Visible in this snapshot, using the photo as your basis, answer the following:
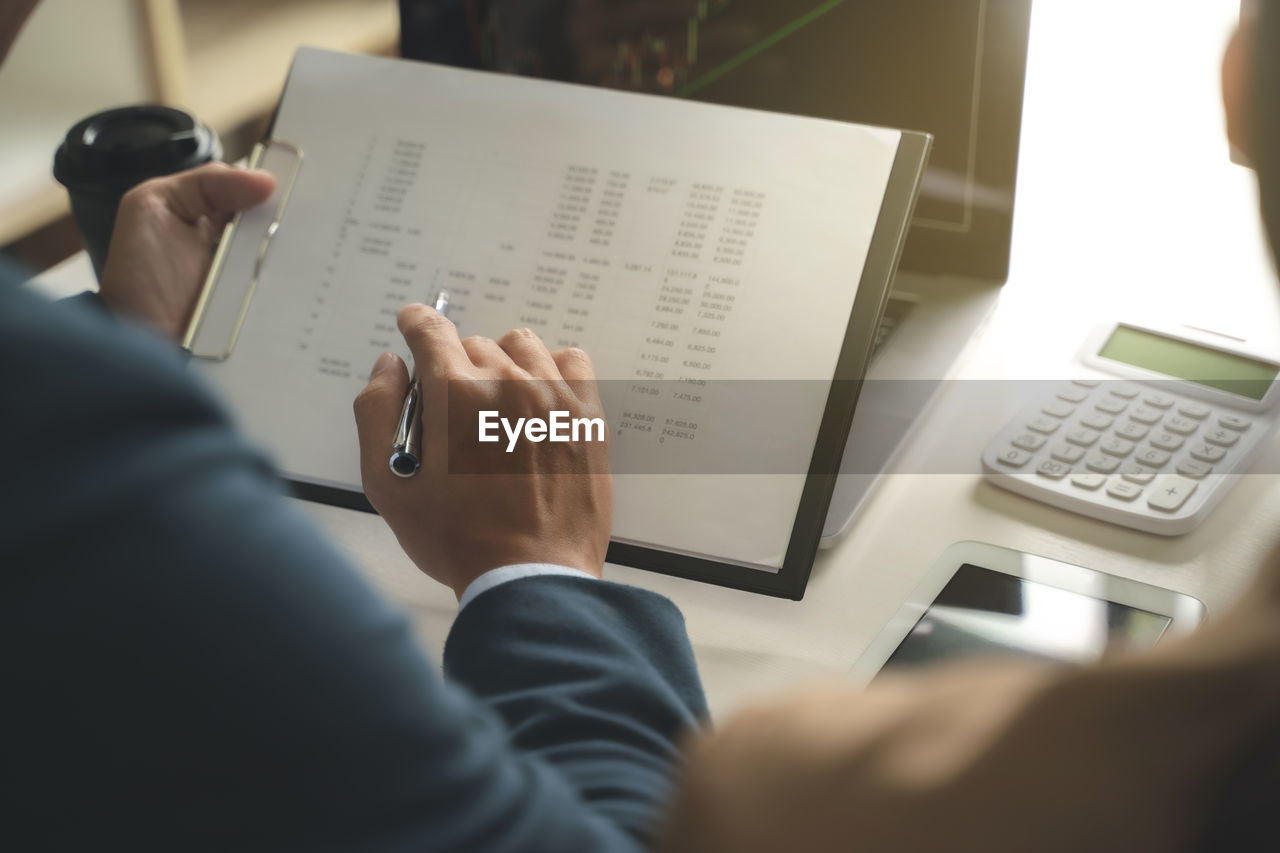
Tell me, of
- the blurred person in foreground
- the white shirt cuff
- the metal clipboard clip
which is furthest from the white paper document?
the blurred person in foreground

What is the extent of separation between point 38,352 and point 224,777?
11cm

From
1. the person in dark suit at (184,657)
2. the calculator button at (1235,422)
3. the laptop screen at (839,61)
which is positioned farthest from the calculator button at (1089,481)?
the person in dark suit at (184,657)

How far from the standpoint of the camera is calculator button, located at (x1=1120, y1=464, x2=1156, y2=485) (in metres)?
0.72

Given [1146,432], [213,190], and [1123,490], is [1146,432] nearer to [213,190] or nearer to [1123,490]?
[1123,490]

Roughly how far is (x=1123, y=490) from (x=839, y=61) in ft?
1.32

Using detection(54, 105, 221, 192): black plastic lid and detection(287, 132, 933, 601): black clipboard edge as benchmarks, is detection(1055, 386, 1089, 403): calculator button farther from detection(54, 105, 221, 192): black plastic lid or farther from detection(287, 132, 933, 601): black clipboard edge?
detection(54, 105, 221, 192): black plastic lid

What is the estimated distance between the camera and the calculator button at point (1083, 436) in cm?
76

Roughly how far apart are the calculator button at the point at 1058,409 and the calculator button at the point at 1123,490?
76 mm

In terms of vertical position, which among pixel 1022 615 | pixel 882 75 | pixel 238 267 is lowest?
pixel 1022 615

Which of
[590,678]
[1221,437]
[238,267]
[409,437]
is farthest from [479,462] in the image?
[1221,437]

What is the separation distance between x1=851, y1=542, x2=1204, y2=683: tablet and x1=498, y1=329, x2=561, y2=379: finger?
0.84 ft

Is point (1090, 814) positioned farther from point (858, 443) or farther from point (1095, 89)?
point (1095, 89)

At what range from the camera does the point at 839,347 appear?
2.27 feet

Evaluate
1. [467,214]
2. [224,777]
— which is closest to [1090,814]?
[224,777]
